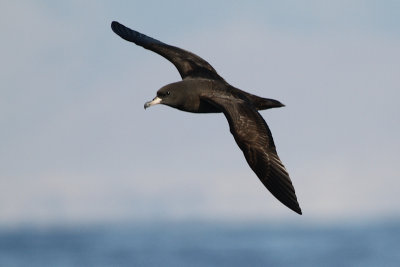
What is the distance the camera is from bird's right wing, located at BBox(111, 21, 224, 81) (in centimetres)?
2227

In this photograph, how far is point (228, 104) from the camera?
2025cm

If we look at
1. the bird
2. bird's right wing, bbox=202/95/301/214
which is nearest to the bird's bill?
the bird

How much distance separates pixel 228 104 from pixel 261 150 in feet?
3.72

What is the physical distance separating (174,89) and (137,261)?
2736 inches

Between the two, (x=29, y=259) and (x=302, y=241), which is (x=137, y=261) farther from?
(x=302, y=241)

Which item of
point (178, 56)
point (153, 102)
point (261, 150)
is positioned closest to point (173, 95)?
point (153, 102)

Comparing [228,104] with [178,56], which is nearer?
[228,104]

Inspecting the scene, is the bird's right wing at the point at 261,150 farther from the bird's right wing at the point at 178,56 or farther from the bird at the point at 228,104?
the bird's right wing at the point at 178,56

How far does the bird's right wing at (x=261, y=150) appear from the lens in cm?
1920

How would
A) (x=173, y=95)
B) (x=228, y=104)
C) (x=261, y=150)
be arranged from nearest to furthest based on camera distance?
1. (x=261, y=150)
2. (x=228, y=104)
3. (x=173, y=95)

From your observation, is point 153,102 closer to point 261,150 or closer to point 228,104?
point 228,104

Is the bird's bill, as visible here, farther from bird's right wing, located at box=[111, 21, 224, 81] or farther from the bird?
bird's right wing, located at box=[111, 21, 224, 81]

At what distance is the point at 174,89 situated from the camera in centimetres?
2105

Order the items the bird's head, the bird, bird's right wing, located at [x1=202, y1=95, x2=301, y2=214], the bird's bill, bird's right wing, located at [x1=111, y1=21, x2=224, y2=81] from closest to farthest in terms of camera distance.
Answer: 1. bird's right wing, located at [x1=202, y1=95, x2=301, y2=214]
2. the bird
3. the bird's head
4. the bird's bill
5. bird's right wing, located at [x1=111, y1=21, x2=224, y2=81]
